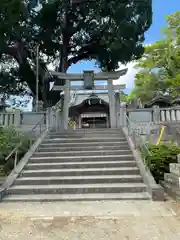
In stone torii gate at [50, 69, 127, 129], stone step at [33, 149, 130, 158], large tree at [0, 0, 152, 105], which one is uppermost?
large tree at [0, 0, 152, 105]

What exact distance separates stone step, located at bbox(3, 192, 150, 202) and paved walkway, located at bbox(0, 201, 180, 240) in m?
0.21

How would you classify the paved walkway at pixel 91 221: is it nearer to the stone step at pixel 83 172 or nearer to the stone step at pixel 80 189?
the stone step at pixel 80 189

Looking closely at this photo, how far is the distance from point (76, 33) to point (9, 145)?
9.87 metres

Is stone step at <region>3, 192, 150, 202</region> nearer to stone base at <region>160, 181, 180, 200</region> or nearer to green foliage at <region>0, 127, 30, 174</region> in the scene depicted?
stone base at <region>160, 181, 180, 200</region>

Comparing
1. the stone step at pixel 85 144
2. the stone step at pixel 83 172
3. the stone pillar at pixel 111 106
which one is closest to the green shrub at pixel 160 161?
the stone step at pixel 83 172

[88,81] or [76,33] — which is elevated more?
[76,33]

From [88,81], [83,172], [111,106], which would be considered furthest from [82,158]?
[88,81]

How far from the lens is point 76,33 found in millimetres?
14500

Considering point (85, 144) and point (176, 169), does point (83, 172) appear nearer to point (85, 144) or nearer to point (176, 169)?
point (85, 144)

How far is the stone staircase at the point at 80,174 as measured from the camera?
5254 millimetres

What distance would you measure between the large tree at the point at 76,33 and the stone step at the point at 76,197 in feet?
29.6

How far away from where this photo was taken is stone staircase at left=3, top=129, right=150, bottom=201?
5.25m

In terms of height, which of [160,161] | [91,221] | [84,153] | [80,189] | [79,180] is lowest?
[91,221]

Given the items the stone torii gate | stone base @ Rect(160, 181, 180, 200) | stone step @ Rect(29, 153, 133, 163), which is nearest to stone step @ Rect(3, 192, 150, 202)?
stone base @ Rect(160, 181, 180, 200)
